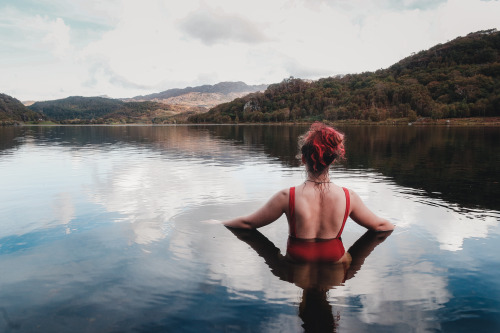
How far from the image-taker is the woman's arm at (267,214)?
592cm

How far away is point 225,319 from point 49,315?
8.27 ft

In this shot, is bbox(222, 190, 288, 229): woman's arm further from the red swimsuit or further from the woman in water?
the red swimsuit

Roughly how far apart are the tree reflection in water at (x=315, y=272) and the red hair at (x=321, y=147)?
1.83 meters

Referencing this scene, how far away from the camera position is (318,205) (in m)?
5.53

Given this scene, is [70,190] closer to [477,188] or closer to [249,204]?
[249,204]

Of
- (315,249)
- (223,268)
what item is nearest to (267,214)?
(315,249)

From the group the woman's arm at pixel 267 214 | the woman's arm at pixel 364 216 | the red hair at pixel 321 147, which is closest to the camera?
the red hair at pixel 321 147

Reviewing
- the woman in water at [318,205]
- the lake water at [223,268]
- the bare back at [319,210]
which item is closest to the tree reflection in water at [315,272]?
the lake water at [223,268]

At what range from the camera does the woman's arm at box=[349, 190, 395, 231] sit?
242 inches

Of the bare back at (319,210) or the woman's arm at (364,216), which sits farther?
the woman's arm at (364,216)

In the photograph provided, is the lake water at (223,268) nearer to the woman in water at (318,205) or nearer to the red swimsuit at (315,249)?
the red swimsuit at (315,249)

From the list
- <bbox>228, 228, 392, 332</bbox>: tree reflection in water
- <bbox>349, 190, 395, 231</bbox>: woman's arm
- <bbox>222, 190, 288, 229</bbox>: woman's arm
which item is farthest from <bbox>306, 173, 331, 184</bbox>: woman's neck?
<bbox>228, 228, 392, 332</bbox>: tree reflection in water

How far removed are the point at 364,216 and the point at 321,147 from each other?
2.42 metres

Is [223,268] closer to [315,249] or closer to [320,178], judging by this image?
[315,249]
